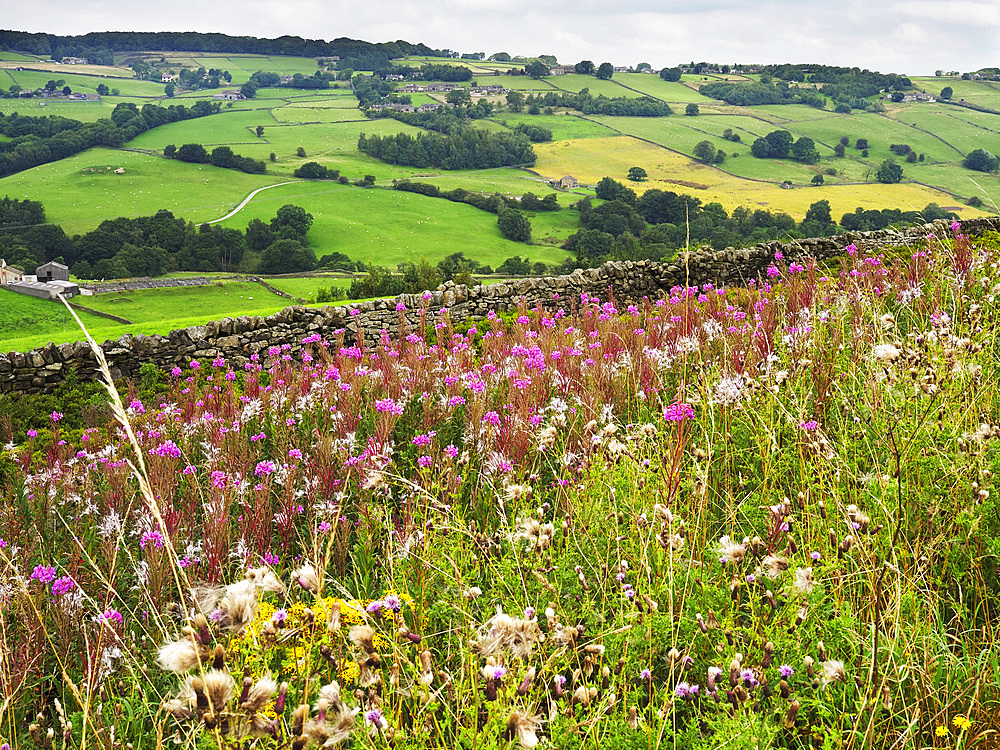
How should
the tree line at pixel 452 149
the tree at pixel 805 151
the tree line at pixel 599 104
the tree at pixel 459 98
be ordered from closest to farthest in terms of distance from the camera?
the tree at pixel 805 151, the tree line at pixel 452 149, the tree line at pixel 599 104, the tree at pixel 459 98

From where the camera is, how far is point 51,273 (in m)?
62.5

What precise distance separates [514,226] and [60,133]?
92.8 metres

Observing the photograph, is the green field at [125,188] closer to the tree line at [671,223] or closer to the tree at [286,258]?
the tree at [286,258]

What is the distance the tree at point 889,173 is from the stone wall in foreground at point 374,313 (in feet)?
306

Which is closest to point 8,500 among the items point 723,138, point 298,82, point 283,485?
point 283,485

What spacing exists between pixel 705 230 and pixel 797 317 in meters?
78.0

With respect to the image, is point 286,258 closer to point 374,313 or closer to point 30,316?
point 30,316

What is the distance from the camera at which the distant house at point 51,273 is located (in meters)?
57.9

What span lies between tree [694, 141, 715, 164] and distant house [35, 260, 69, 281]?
310 ft

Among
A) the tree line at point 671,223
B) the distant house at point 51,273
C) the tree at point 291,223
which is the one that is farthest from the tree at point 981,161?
the distant house at point 51,273

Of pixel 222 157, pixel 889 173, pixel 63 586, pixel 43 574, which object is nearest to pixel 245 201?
pixel 222 157

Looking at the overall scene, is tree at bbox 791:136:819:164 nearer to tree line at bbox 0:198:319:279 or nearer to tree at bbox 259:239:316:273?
tree line at bbox 0:198:319:279

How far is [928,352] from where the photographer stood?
3.34 meters

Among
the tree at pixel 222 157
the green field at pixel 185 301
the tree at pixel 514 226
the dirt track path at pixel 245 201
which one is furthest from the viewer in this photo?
the tree at pixel 222 157
